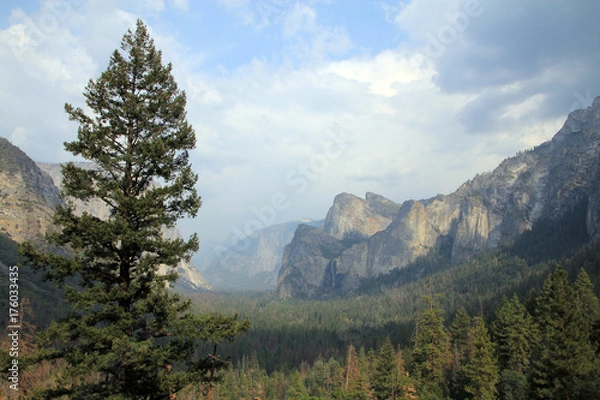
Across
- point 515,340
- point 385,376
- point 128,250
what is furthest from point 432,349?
point 128,250

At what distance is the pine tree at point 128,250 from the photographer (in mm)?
11234

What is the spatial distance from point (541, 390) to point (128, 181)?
3192 cm

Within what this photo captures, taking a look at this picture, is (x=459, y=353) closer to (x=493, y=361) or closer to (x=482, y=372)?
(x=493, y=361)

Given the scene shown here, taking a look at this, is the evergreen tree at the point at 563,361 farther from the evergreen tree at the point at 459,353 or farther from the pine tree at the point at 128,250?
the pine tree at the point at 128,250

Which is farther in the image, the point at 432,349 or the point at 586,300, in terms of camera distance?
the point at 586,300

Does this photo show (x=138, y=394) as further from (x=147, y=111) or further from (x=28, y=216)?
(x=28, y=216)

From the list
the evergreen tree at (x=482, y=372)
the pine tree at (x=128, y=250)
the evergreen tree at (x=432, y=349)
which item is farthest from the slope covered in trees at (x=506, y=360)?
the pine tree at (x=128, y=250)

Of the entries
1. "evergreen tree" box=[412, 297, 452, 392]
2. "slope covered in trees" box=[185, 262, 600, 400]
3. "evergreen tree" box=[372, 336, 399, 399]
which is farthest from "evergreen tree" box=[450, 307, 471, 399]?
"evergreen tree" box=[372, 336, 399, 399]

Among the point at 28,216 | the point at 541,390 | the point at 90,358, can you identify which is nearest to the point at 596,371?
the point at 541,390

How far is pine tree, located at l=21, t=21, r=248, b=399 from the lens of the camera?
11.2 meters

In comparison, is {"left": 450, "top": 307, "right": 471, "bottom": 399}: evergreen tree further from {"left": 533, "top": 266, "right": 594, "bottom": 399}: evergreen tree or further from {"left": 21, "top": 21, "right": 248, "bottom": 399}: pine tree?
{"left": 21, "top": 21, "right": 248, "bottom": 399}: pine tree

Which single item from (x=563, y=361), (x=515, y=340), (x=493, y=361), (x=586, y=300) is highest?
(x=586, y=300)

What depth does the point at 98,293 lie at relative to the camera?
1149 centimetres

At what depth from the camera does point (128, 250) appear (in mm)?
12125
